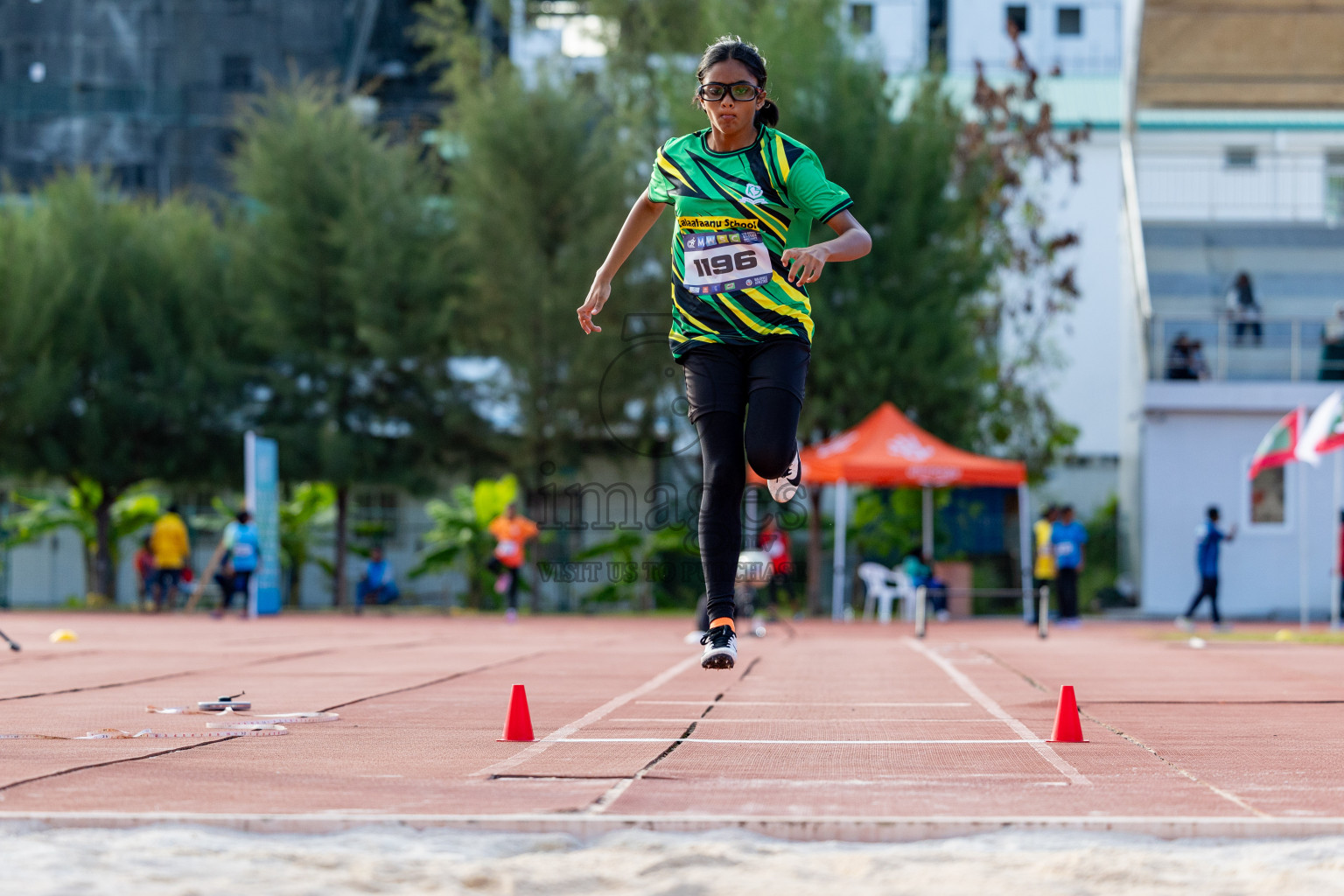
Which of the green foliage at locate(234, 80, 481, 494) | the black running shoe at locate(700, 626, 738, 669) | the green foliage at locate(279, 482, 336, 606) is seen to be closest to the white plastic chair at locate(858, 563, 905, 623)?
the green foliage at locate(234, 80, 481, 494)

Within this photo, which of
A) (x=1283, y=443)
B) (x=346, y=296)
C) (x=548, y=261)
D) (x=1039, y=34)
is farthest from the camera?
(x=1039, y=34)

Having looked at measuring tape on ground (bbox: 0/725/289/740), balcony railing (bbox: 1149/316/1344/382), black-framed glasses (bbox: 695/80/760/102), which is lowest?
measuring tape on ground (bbox: 0/725/289/740)

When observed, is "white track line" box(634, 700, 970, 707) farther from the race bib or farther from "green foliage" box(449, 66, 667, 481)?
"green foliage" box(449, 66, 667, 481)

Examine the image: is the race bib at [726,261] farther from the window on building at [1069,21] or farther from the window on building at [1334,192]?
the window on building at [1069,21]

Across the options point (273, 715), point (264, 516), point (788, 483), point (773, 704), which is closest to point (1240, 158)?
point (264, 516)

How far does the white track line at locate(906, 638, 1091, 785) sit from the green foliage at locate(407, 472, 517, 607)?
61.6 feet

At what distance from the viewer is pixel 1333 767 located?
5.06 metres

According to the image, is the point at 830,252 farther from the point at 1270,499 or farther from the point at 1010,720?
the point at 1270,499

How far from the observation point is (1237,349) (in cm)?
2680

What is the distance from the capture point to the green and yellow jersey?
580cm

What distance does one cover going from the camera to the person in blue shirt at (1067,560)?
2342 centimetres

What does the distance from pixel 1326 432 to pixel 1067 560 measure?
5400 millimetres

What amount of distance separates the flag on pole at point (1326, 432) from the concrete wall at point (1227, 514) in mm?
7432

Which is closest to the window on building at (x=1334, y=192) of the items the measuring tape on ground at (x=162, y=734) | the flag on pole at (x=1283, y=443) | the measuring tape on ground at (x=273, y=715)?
the flag on pole at (x=1283, y=443)
